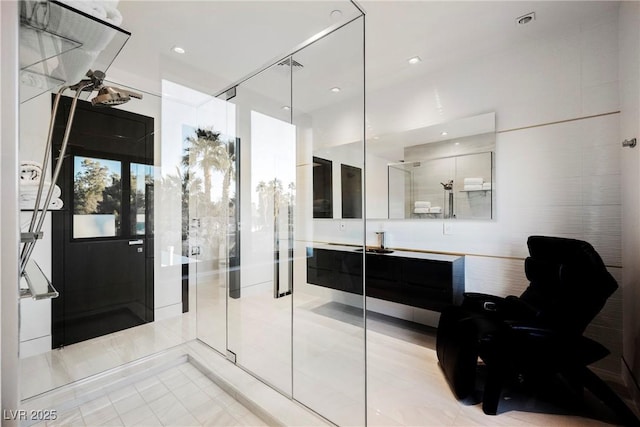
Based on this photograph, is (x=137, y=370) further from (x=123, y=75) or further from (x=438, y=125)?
(x=438, y=125)

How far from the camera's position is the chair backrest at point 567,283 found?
166 cm

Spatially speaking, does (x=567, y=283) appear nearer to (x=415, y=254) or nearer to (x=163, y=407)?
(x=415, y=254)

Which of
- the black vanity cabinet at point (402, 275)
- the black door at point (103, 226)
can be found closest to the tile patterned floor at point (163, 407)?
the black door at point (103, 226)

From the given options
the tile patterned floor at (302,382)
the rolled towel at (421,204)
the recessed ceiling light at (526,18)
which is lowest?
the tile patterned floor at (302,382)

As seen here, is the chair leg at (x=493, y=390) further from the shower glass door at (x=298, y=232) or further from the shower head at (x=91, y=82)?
the shower head at (x=91, y=82)

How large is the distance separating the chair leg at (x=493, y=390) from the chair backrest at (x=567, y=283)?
45 cm

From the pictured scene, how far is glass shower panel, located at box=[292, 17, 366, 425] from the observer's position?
1879 millimetres

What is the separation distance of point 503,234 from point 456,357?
1248mm

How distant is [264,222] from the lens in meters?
2.79

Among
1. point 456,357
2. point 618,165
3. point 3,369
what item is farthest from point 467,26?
point 3,369

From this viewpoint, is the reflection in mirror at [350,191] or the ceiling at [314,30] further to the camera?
the reflection in mirror at [350,191]

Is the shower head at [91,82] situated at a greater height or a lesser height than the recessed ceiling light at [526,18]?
lesser

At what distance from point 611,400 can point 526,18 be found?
2.61 m

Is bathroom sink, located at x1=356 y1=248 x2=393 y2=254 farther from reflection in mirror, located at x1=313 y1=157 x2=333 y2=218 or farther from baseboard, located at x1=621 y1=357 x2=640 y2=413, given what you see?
baseboard, located at x1=621 y1=357 x2=640 y2=413
